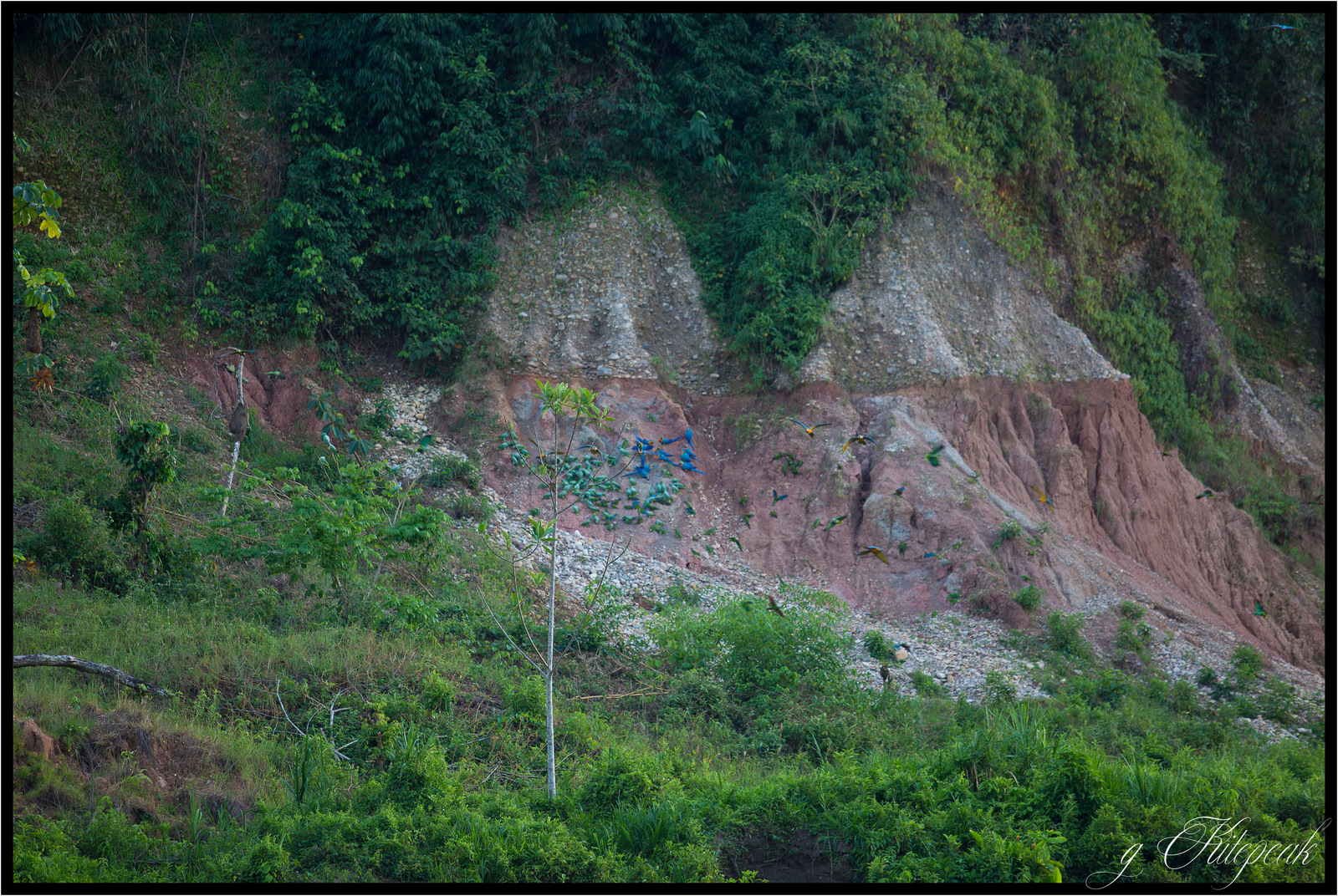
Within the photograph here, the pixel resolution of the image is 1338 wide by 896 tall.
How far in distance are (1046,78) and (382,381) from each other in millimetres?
15452

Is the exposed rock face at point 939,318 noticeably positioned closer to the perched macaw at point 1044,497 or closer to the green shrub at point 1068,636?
the perched macaw at point 1044,497

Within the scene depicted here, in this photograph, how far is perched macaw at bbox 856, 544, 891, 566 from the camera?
14.1 m

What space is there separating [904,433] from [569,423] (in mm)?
6086

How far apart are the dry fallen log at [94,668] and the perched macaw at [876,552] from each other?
33.4 feet

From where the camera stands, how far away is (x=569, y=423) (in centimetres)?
1570

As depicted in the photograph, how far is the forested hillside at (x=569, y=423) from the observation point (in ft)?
21.6

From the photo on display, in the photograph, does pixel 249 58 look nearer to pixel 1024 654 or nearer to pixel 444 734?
pixel 444 734

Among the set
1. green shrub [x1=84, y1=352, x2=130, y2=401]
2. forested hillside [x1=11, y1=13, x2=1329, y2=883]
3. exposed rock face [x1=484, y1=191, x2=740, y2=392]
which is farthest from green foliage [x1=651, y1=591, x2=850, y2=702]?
green shrub [x1=84, y1=352, x2=130, y2=401]

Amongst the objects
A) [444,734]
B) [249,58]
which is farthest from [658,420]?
[249,58]

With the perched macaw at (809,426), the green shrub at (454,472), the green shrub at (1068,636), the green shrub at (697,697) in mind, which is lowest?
the green shrub at (454,472)

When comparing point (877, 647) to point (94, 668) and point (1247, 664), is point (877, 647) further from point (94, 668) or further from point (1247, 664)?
point (94, 668)

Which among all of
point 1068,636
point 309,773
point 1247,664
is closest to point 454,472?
→ point 309,773

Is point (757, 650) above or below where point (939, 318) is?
below

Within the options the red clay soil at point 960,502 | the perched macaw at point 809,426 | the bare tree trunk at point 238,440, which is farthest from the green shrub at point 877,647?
the bare tree trunk at point 238,440
